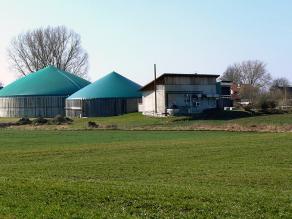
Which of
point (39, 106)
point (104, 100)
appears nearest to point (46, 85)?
point (39, 106)

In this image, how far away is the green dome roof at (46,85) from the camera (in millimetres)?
106000

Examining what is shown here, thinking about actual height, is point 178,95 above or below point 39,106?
above

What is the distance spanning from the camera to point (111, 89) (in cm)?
9712

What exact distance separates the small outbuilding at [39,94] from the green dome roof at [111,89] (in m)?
7.12

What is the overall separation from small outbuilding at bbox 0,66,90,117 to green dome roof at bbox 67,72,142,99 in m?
7.12

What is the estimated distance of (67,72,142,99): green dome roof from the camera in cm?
9538

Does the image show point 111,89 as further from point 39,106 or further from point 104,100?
point 39,106

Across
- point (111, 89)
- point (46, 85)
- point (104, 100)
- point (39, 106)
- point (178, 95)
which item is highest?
point (46, 85)

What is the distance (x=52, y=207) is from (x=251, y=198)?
430 centimetres

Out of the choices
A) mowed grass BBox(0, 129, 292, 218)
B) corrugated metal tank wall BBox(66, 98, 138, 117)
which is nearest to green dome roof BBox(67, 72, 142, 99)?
corrugated metal tank wall BBox(66, 98, 138, 117)

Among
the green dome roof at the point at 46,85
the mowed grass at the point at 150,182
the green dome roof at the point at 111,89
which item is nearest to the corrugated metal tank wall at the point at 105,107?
the green dome roof at the point at 111,89

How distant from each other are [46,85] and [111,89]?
1661 cm

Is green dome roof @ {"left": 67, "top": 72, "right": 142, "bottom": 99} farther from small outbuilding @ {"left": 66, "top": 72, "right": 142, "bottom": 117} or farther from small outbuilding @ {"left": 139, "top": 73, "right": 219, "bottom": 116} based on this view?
small outbuilding @ {"left": 139, "top": 73, "right": 219, "bottom": 116}

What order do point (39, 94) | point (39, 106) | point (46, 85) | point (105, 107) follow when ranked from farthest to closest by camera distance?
point (46, 85)
point (39, 106)
point (39, 94)
point (105, 107)
